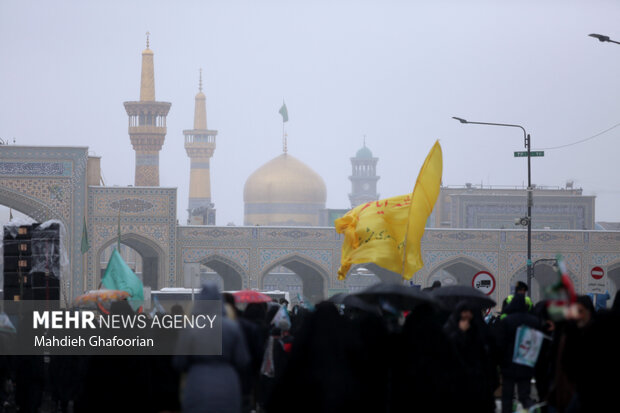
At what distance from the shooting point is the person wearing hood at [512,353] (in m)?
8.24

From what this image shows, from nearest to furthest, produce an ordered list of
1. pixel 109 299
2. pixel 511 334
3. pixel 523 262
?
pixel 511 334 → pixel 109 299 → pixel 523 262

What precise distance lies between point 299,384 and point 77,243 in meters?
30.0

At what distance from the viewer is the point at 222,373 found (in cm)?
530

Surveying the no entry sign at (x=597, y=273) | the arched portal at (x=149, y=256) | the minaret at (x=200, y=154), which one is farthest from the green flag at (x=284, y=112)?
the no entry sign at (x=597, y=273)

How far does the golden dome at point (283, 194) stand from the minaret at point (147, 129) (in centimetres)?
1354

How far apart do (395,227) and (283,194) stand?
44.7 meters

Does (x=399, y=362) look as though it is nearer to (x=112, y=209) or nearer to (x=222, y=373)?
(x=222, y=373)

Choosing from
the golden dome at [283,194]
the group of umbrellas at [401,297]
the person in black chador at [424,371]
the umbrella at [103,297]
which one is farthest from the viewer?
the golden dome at [283,194]

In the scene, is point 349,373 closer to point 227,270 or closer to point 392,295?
point 392,295

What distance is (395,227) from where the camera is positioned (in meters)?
12.7

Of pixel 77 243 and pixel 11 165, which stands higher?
pixel 11 165

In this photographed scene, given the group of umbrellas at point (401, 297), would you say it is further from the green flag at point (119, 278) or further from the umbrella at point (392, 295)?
the green flag at point (119, 278)

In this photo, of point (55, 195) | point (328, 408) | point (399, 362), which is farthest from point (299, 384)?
point (55, 195)

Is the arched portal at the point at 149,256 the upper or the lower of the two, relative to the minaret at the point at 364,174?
lower
